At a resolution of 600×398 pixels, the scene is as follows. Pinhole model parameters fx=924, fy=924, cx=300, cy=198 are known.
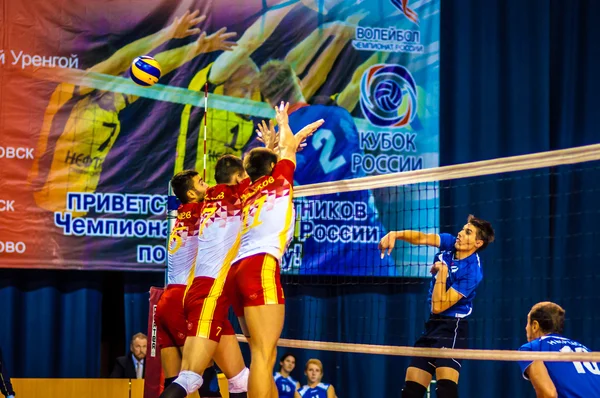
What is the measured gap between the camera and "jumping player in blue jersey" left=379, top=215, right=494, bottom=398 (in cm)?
768

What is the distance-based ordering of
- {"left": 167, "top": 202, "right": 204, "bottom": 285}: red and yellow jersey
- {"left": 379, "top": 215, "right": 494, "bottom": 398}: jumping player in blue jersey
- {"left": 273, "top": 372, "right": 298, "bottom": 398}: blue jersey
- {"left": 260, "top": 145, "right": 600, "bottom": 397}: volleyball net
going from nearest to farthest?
{"left": 379, "top": 215, "right": 494, "bottom": 398}: jumping player in blue jersey
{"left": 167, "top": 202, "right": 204, "bottom": 285}: red and yellow jersey
{"left": 273, "top": 372, "right": 298, "bottom": 398}: blue jersey
{"left": 260, "top": 145, "right": 600, "bottom": 397}: volleyball net

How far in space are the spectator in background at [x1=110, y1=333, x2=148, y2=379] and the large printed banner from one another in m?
1.02

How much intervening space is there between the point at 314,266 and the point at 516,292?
3244mm

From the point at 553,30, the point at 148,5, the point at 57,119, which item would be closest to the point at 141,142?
the point at 57,119

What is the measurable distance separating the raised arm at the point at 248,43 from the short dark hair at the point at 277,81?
33 centimetres

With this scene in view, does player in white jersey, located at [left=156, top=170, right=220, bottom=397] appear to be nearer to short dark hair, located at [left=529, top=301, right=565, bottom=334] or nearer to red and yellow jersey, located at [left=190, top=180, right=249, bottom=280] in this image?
red and yellow jersey, located at [left=190, top=180, right=249, bottom=280]

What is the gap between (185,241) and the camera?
796cm

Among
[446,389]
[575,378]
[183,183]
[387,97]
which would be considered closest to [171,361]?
[183,183]

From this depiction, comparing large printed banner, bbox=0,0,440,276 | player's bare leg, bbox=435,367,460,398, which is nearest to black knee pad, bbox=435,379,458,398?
player's bare leg, bbox=435,367,460,398

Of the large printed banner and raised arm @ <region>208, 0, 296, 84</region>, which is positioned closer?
the large printed banner

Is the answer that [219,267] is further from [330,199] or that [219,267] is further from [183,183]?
[330,199]

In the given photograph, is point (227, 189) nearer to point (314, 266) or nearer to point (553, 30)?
point (314, 266)

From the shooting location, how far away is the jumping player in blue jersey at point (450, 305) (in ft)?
25.2

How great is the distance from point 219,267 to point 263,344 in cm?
112
